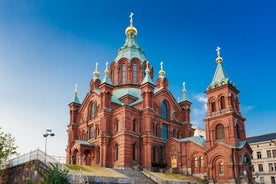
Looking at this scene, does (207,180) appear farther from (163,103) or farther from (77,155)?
(77,155)

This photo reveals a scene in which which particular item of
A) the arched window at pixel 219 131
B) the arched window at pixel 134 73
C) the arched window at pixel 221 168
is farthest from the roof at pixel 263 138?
the arched window at pixel 134 73

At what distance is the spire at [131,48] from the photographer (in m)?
58.1

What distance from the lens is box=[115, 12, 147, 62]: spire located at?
58094 mm

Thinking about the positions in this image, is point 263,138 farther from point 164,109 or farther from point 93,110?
point 93,110

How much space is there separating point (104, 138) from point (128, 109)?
5578 millimetres

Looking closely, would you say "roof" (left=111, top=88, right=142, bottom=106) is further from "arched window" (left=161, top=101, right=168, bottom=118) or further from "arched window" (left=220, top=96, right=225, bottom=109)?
"arched window" (left=220, top=96, right=225, bottom=109)

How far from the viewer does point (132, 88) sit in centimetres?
5469

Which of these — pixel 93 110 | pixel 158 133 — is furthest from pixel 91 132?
pixel 158 133

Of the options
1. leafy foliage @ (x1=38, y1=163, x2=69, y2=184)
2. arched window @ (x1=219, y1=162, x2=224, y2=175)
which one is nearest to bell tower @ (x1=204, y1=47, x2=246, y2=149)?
arched window @ (x1=219, y1=162, x2=224, y2=175)

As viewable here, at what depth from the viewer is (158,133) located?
1917 inches

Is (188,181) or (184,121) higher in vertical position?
(184,121)

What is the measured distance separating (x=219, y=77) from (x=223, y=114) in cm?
614

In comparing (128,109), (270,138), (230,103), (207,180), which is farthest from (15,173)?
(270,138)

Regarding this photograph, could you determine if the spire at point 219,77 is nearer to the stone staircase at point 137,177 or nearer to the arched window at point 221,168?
the arched window at point 221,168
